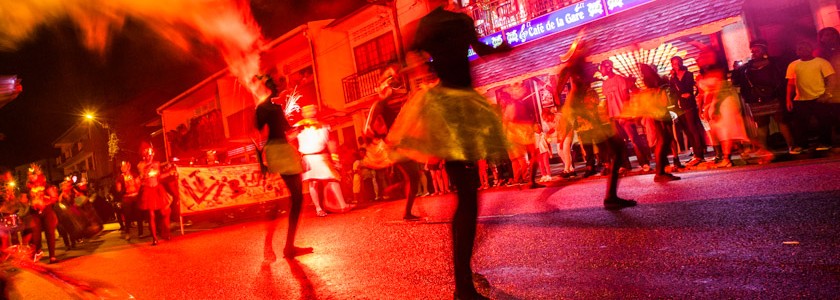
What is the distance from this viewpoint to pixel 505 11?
16.3 meters

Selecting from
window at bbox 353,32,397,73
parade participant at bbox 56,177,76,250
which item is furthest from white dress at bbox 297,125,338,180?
window at bbox 353,32,397,73

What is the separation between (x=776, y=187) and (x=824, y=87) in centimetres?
352

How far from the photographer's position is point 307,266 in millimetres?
4418

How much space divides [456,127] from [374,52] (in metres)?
20.0

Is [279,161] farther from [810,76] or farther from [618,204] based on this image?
[810,76]

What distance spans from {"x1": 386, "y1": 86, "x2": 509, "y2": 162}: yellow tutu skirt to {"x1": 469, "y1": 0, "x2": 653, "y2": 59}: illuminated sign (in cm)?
958

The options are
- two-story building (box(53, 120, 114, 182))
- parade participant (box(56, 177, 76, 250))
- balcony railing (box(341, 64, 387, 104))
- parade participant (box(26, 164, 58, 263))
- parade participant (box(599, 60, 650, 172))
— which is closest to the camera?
parade participant (box(599, 60, 650, 172))

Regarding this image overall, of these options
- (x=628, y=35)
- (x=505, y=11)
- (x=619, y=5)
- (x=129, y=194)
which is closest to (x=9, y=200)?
(x=129, y=194)

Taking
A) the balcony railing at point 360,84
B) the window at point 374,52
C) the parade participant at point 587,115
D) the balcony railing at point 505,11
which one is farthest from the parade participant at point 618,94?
the balcony railing at point 360,84

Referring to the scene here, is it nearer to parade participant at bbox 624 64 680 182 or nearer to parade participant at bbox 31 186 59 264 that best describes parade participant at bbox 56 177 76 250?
parade participant at bbox 31 186 59 264

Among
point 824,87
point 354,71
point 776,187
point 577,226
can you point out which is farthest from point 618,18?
point 354,71

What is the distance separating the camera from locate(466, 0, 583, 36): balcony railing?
50.1 feet

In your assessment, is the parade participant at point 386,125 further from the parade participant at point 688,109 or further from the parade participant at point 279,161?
the parade participant at point 688,109

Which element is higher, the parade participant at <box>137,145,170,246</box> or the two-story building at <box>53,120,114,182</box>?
the two-story building at <box>53,120,114,182</box>
